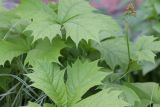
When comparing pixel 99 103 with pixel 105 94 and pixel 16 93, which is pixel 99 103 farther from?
pixel 16 93

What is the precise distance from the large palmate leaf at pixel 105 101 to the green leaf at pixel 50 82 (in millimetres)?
57

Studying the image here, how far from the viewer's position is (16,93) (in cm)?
134

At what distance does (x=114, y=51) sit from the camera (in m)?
1.40

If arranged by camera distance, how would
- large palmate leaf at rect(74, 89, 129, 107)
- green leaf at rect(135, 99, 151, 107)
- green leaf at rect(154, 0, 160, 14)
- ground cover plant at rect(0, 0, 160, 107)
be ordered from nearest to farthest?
large palmate leaf at rect(74, 89, 129, 107) → ground cover plant at rect(0, 0, 160, 107) → green leaf at rect(135, 99, 151, 107) → green leaf at rect(154, 0, 160, 14)

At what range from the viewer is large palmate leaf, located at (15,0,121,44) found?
1.25 meters

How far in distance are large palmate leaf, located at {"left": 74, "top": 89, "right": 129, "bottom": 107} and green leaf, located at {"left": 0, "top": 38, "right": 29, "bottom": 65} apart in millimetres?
313

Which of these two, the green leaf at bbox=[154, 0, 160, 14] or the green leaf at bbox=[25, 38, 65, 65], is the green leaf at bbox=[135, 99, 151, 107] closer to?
the green leaf at bbox=[25, 38, 65, 65]

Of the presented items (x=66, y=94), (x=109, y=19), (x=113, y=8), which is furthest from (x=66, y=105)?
(x=113, y=8)

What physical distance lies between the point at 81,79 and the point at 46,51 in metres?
0.20

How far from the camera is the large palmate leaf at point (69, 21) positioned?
125cm

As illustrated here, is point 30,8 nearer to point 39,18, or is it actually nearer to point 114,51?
point 39,18

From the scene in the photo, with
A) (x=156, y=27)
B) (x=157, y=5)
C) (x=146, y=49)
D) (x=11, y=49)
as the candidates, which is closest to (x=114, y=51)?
(x=146, y=49)

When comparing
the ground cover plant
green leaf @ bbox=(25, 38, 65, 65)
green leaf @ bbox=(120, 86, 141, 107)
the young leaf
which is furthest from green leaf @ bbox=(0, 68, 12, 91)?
green leaf @ bbox=(120, 86, 141, 107)

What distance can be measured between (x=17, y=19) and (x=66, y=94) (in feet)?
1.31
